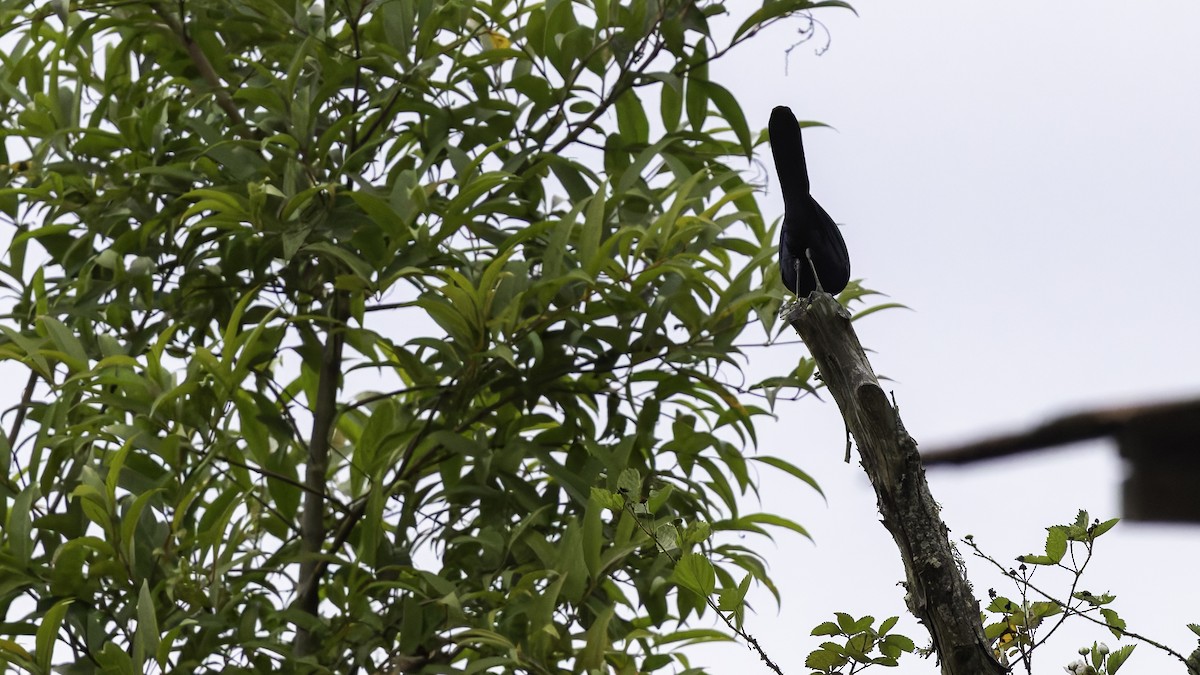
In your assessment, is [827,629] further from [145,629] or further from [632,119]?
[632,119]

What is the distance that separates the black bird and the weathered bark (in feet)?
0.54

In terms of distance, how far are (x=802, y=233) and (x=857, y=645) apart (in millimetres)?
369

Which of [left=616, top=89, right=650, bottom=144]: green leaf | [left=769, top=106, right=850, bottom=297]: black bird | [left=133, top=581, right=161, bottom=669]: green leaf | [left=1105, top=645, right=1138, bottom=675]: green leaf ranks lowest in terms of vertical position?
[left=1105, top=645, right=1138, bottom=675]: green leaf

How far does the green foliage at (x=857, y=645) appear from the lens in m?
0.87

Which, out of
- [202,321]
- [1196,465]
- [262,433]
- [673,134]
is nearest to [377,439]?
[262,433]

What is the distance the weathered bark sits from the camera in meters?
0.81

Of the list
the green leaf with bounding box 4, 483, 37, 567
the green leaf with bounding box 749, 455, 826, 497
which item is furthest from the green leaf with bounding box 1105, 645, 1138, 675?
the green leaf with bounding box 4, 483, 37, 567

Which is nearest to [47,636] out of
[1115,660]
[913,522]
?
[913,522]

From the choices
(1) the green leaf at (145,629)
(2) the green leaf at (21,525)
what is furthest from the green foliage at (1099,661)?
(2) the green leaf at (21,525)

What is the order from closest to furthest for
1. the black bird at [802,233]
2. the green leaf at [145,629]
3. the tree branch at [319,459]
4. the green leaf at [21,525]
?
the black bird at [802,233]
the green leaf at [145,629]
the green leaf at [21,525]
the tree branch at [319,459]

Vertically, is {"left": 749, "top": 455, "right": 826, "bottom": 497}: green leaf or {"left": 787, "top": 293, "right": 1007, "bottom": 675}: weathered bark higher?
{"left": 749, "top": 455, "right": 826, "bottom": 497}: green leaf

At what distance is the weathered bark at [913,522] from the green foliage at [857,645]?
0.04m

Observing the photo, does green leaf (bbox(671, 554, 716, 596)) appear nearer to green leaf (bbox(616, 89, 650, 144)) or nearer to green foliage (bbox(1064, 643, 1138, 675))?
green foliage (bbox(1064, 643, 1138, 675))

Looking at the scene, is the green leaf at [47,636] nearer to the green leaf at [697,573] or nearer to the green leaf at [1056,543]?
the green leaf at [697,573]
